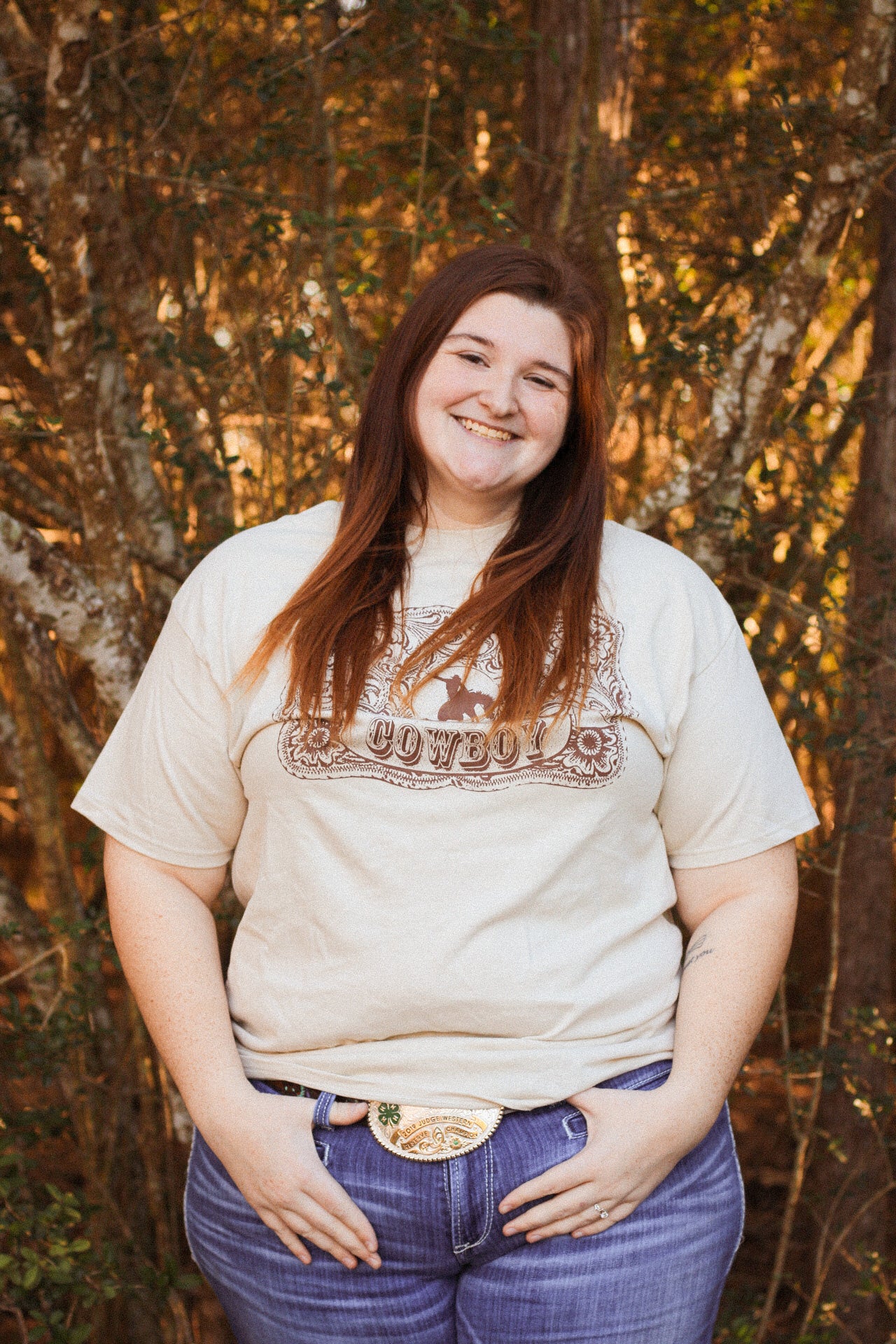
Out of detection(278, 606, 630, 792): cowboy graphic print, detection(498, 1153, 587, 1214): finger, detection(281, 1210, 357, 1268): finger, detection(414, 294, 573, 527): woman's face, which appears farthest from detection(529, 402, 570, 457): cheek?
detection(281, 1210, 357, 1268): finger

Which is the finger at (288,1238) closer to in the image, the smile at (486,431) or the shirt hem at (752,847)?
the shirt hem at (752,847)

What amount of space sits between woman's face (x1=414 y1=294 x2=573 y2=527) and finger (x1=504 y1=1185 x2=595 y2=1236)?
89 cm

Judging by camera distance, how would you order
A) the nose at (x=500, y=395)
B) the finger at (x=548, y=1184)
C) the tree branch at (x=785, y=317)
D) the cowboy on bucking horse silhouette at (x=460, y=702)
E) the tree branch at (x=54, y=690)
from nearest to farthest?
the finger at (x=548, y=1184)
the cowboy on bucking horse silhouette at (x=460, y=702)
the nose at (x=500, y=395)
the tree branch at (x=785, y=317)
the tree branch at (x=54, y=690)

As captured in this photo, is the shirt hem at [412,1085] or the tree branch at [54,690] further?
the tree branch at [54,690]

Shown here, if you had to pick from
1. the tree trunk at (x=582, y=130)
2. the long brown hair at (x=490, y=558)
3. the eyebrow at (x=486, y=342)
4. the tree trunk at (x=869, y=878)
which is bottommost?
the tree trunk at (x=869, y=878)

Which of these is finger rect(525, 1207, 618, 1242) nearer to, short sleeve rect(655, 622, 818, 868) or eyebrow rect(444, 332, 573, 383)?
short sleeve rect(655, 622, 818, 868)

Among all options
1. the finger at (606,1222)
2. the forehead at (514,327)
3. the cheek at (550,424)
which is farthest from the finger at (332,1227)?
the forehead at (514,327)

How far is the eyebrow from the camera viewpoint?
161cm

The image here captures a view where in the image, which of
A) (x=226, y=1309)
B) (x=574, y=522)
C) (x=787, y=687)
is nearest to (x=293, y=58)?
(x=574, y=522)

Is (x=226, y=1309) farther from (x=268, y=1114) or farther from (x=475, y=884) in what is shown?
(x=475, y=884)

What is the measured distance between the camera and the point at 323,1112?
1.42 m

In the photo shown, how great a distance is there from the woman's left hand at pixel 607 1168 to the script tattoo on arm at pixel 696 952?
0.19 meters

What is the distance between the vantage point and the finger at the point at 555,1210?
1.35 meters

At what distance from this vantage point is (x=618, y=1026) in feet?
4.74
